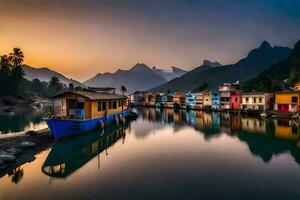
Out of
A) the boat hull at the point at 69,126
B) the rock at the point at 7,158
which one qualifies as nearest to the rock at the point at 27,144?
the boat hull at the point at 69,126

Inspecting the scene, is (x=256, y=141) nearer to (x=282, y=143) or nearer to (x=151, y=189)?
(x=282, y=143)

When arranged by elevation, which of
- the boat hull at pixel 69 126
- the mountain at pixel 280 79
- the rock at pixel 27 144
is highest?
the mountain at pixel 280 79

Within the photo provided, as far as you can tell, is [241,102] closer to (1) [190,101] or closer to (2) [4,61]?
(1) [190,101]

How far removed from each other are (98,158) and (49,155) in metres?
4.50

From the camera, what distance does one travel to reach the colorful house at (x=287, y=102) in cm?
5612

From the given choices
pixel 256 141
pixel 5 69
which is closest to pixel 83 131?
pixel 256 141

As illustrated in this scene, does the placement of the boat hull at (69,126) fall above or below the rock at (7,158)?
above

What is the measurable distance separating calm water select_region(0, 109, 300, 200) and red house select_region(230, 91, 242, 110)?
1673 inches

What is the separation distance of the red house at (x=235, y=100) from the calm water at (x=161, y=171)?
139 ft

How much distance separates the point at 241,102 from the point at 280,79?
56988 mm

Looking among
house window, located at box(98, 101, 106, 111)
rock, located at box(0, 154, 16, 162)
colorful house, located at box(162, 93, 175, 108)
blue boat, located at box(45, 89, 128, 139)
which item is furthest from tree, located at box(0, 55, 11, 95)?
rock, located at box(0, 154, 16, 162)

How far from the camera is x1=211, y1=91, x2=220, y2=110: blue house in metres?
81.1

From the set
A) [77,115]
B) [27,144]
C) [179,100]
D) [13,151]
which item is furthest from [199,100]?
[13,151]

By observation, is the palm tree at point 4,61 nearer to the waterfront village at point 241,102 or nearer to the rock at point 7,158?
the waterfront village at point 241,102
